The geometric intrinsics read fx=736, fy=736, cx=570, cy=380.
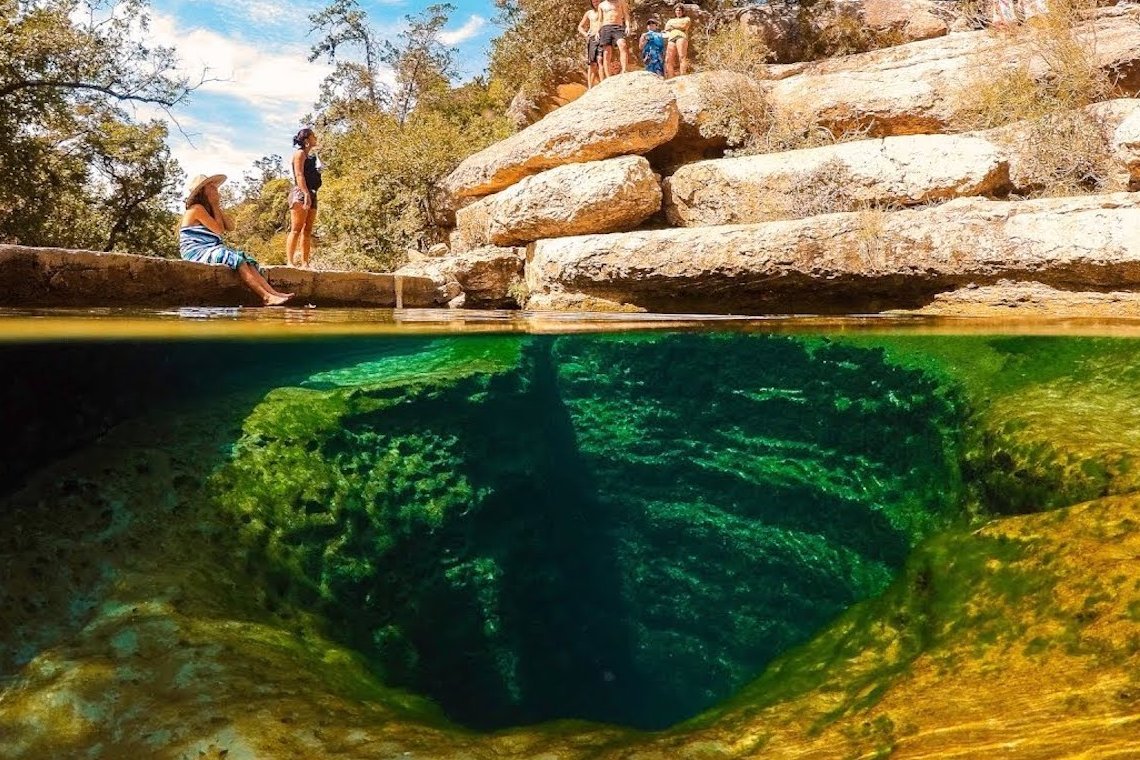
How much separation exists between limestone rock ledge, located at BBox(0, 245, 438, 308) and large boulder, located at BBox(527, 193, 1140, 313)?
3871 millimetres

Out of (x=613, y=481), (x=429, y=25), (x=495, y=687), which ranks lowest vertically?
(x=495, y=687)

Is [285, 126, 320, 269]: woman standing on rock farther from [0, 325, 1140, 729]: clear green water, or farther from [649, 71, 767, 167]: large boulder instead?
[649, 71, 767, 167]: large boulder

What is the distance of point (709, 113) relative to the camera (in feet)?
44.3

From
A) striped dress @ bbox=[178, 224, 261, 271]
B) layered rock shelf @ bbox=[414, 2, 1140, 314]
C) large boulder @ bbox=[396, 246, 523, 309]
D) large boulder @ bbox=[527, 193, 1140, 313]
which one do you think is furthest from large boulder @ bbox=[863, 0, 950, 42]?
striped dress @ bbox=[178, 224, 261, 271]

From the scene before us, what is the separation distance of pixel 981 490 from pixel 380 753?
396 cm

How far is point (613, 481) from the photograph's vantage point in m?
8.09

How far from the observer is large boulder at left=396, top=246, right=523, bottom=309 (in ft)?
42.6

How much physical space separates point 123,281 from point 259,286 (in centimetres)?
152

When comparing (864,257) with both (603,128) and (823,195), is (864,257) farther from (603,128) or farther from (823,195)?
(603,128)

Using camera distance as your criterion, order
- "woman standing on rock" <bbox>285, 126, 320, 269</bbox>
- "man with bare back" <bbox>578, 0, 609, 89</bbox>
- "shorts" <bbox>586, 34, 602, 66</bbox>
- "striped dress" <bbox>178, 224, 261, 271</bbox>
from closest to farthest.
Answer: "striped dress" <bbox>178, 224, 261, 271</bbox>
"woman standing on rock" <bbox>285, 126, 320, 269</bbox>
"man with bare back" <bbox>578, 0, 609, 89</bbox>
"shorts" <bbox>586, 34, 602, 66</bbox>

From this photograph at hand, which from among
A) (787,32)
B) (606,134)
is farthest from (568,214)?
(787,32)

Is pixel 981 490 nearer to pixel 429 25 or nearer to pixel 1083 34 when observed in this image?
pixel 1083 34

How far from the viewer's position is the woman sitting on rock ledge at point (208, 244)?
8.62m

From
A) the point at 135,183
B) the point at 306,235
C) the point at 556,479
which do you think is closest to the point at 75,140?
the point at 135,183
